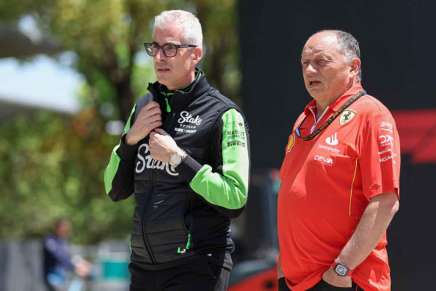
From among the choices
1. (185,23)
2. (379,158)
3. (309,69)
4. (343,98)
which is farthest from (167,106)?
(379,158)

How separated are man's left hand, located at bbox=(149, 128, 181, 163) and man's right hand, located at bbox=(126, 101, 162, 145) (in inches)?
2.8

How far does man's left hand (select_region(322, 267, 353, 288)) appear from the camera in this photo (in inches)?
131

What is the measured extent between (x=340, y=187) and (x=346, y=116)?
291mm

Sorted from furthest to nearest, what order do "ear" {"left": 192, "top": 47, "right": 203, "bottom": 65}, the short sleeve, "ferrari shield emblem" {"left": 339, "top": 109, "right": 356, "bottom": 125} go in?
"ear" {"left": 192, "top": 47, "right": 203, "bottom": 65} → "ferrari shield emblem" {"left": 339, "top": 109, "right": 356, "bottom": 125} → the short sleeve

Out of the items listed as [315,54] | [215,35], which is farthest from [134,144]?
[215,35]

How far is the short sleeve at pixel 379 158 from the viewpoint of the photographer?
10.9 ft

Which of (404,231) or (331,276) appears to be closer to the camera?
(331,276)

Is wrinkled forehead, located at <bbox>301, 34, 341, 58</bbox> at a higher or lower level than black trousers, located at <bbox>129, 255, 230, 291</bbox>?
higher

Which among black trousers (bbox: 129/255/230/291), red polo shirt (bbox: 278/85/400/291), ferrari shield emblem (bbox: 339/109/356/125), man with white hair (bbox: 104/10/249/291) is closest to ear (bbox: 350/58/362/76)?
red polo shirt (bbox: 278/85/400/291)

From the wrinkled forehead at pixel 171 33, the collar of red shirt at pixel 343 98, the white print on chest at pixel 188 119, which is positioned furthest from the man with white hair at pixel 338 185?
the wrinkled forehead at pixel 171 33

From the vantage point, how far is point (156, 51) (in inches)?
149

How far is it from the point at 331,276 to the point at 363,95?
2.48 ft

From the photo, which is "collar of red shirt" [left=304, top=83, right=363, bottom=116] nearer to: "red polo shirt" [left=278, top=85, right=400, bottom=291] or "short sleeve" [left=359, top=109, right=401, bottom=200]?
"red polo shirt" [left=278, top=85, right=400, bottom=291]

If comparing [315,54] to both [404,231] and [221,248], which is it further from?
[404,231]
